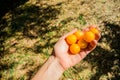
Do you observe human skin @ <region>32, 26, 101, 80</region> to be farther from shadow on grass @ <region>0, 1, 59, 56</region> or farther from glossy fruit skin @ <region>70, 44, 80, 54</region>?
shadow on grass @ <region>0, 1, 59, 56</region>

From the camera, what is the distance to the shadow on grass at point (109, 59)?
5.83 metres

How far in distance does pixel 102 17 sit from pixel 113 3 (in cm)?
87

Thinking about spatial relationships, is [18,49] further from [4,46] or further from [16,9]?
[16,9]

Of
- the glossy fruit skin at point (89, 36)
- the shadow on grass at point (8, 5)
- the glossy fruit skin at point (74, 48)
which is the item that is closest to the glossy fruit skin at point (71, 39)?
the glossy fruit skin at point (74, 48)

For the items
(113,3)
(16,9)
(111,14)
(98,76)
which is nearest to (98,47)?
(98,76)

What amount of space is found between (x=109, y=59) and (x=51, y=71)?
270 centimetres

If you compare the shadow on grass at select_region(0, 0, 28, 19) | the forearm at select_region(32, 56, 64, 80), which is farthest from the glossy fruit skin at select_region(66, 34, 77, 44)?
the shadow on grass at select_region(0, 0, 28, 19)

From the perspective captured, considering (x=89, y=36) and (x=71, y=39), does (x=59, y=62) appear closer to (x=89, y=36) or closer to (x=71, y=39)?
(x=71, y=39)

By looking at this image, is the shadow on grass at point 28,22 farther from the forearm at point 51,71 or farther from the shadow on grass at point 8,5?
the forearm at point 51,71

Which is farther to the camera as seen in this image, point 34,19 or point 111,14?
point 34,19

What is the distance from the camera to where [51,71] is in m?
3.96

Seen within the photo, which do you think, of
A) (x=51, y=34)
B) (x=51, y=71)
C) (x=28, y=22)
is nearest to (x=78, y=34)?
(x=51, y=71)

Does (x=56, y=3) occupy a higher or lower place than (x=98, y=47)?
higher

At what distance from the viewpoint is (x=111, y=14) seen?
7461 mm
